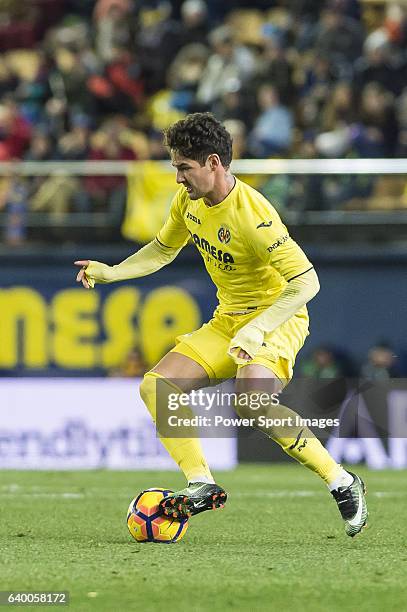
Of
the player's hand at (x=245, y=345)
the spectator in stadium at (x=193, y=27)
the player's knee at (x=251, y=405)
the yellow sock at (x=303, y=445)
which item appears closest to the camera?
the player's hand at (x=245, y=345)

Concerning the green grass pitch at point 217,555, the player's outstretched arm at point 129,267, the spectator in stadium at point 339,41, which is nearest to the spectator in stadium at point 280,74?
the spectator in stadium at point 339,41

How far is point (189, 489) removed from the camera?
704cm

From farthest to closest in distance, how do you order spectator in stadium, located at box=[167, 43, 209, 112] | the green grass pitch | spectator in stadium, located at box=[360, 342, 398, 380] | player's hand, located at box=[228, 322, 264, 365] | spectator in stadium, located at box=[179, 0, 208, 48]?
spectator in stadium, located at box=[179, 0, 208, 48] < spectator in stadium, located at box=[167, 43, 209, 112] < spectator in stadium, located at box=[360, 342, 398, 380] < player's hand, located at box=[228, 322, 264, 365] < the green grass pitch

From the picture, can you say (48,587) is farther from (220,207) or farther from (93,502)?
(93,502)

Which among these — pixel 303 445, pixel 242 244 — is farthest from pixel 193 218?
pixel 303 445

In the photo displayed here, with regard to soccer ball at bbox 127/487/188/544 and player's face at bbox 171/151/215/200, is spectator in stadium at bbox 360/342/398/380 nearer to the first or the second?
soccer ball at bbox 127/487/188/544

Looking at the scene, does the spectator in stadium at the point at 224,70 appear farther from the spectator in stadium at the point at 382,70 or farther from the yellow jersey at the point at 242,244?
the yellow jersey at the point at 242,244

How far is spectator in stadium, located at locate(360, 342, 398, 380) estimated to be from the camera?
14.2 meters

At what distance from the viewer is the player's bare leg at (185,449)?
23.0ft

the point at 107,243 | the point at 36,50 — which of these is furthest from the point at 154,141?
the point at 36,50

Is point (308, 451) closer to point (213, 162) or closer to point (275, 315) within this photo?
point (275, 315)

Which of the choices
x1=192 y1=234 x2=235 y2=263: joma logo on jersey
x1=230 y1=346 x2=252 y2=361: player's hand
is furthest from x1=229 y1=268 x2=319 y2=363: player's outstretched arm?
x1=192 y1=234 x2=235 y2=263: joma logo on jersey

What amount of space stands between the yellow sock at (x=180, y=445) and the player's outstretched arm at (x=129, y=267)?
0.66 m

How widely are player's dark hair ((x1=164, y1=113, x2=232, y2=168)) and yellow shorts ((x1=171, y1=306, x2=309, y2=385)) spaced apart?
100cm
